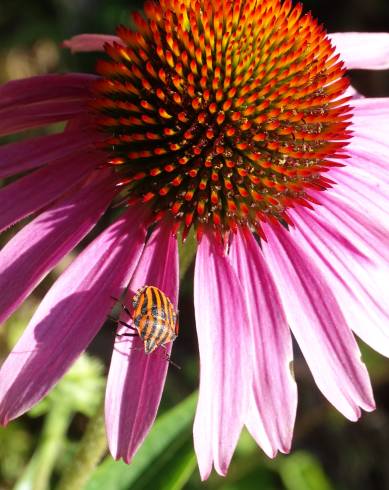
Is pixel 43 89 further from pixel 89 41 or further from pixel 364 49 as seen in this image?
pixel 364 49

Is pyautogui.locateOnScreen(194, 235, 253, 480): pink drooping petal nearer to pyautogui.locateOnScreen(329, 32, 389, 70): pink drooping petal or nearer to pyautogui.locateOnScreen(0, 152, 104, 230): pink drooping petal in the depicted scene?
pyautogui.locateOnScreen(0, 152, 104, 230): pink drooping petal

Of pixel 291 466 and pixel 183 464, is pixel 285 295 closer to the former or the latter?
pixel 183 464

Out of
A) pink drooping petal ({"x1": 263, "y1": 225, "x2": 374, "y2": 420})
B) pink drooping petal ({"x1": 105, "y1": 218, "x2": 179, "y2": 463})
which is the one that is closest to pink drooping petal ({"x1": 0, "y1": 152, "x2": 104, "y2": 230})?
pink drooping petal ({"x1": 105, "y1": 218, "x2": 179, "y2": 463})

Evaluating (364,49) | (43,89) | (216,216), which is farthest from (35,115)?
(364,49)

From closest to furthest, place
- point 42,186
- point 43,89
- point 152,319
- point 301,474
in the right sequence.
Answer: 1. point 152,319
2. point 42,186
3. point 43,89
4. point 301,474

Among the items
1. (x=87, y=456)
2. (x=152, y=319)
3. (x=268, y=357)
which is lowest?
(x=87, y=456)

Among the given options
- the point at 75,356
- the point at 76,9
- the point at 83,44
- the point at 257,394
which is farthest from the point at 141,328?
the point at 76,9

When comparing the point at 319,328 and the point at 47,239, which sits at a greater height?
the point at 47,239
